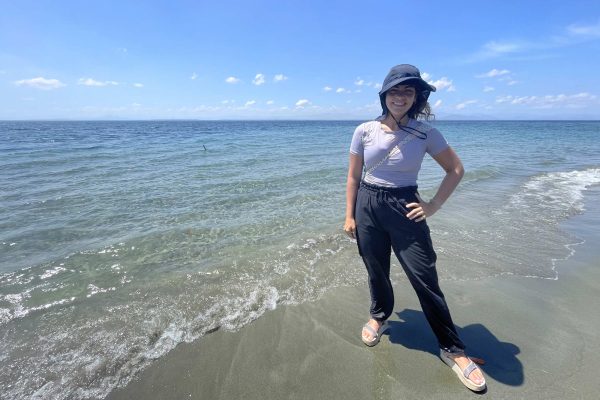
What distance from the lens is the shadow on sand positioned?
3.24m

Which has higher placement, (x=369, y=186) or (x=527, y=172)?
(x=369, y=186)

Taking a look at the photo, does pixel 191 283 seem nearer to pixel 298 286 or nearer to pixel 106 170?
pixel 298 286

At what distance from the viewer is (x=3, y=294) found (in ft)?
15.8

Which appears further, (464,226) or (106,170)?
(106,170)

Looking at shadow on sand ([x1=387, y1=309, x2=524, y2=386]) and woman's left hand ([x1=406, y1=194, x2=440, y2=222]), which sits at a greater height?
woman's left hand ([x1=406, y1=194, x2=440, y2=222])

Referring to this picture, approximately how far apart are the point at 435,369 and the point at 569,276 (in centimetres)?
347

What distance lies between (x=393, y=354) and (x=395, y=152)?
2.18m

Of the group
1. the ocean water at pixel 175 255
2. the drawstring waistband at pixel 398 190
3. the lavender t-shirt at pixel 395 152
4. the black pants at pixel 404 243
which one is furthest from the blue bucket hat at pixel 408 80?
the ocean water at pixel 175 255

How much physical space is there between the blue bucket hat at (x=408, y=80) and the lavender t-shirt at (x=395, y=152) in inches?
10.0

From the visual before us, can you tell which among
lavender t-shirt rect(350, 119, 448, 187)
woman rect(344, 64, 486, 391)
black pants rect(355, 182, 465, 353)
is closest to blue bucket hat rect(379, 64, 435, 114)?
woman rect(344, 64, 486, 391)

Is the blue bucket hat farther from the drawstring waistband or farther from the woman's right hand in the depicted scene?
the woman's right hand

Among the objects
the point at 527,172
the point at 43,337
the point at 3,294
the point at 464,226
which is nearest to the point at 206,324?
the point at 43,337

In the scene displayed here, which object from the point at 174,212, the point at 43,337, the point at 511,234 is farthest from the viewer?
the point at 174,212

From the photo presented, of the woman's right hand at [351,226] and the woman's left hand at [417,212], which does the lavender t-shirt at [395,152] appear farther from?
the woman's right hand at [351,226]
